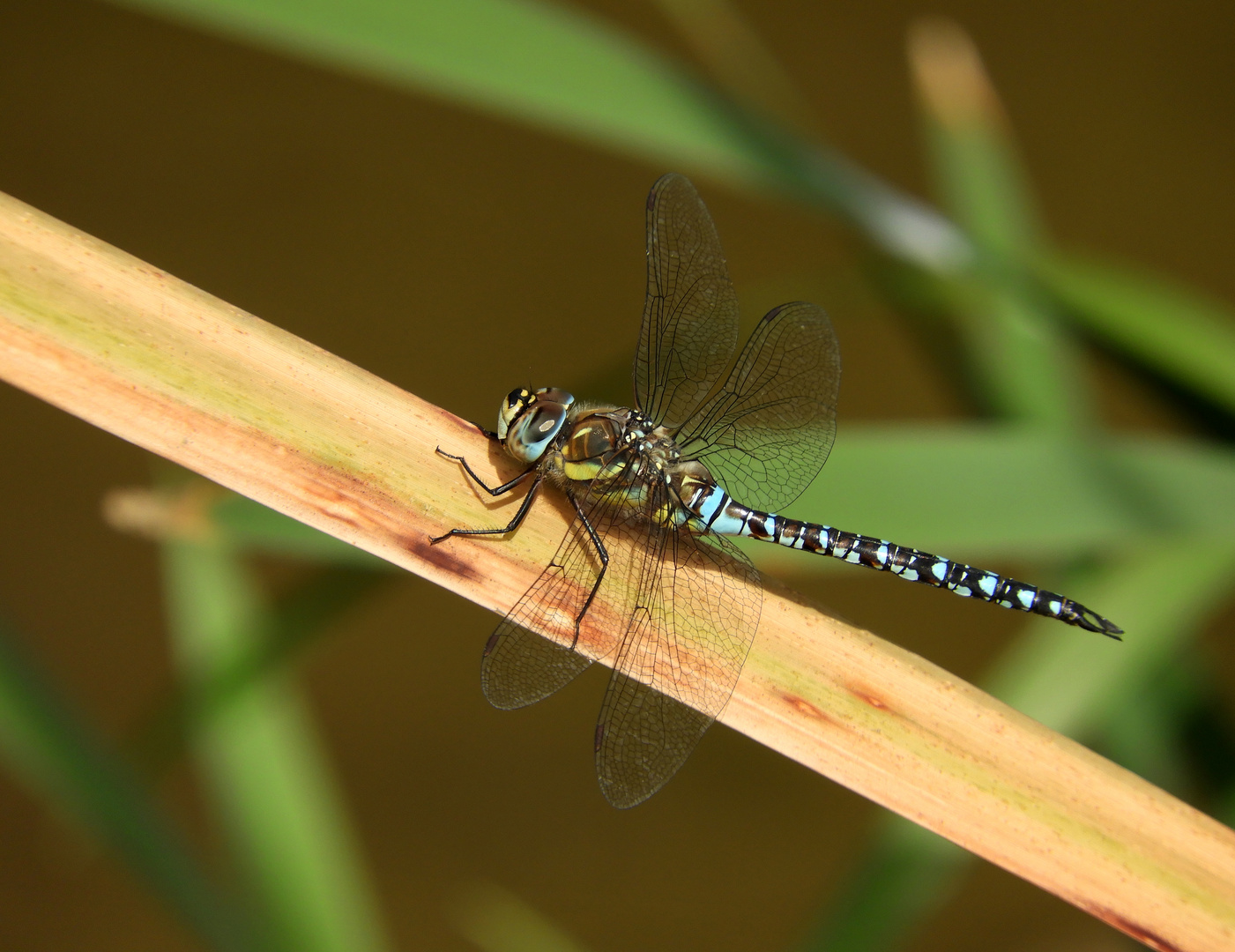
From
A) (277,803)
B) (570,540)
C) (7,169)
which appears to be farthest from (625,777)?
→ (7,169)

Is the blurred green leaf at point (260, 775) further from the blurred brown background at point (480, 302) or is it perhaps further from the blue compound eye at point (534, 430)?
the blurred brown background at point (480, 302)

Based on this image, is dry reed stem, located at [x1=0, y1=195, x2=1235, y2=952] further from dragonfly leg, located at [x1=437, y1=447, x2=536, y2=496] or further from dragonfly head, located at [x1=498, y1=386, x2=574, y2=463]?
dragonfly head, located at [x1=498, y1=386, x2=574, y2=463]

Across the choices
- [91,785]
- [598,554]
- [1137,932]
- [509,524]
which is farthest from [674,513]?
[91,785]

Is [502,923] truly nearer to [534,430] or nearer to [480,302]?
[534,430]

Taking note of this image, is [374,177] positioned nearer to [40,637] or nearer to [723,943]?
[40,637]

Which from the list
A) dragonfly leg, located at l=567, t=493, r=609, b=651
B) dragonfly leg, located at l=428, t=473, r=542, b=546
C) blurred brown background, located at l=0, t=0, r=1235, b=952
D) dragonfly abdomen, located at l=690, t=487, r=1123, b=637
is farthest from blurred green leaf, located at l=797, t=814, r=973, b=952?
blurred brown background, located at l=0, t=0, r=1235, b=952

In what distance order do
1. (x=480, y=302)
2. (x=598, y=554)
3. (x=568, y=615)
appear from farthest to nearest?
(x=480, y=302)
(x=598, y=554)
(x=568, y=615)
